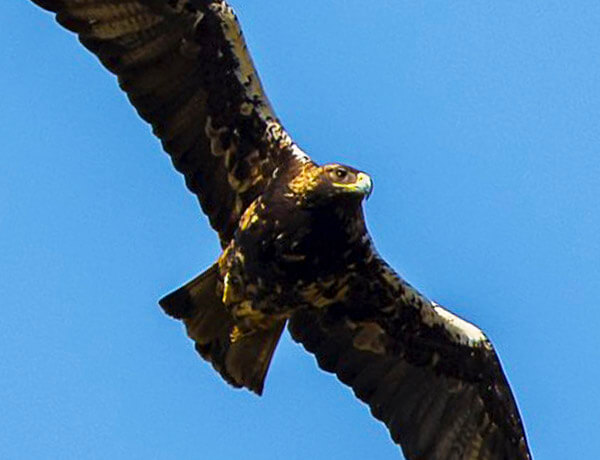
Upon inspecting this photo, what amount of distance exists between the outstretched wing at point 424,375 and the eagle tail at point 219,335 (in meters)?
0.35

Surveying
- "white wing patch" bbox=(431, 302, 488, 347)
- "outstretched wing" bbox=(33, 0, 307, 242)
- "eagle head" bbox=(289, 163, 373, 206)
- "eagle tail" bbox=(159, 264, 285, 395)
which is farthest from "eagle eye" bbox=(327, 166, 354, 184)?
"white wing patch" bbox=(431, 302, 488, 347)

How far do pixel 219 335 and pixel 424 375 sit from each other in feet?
5.81

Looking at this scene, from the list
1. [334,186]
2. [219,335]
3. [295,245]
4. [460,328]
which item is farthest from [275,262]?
[460,328]

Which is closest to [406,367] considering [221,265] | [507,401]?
[507,401]

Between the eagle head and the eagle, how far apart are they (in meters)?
0.01

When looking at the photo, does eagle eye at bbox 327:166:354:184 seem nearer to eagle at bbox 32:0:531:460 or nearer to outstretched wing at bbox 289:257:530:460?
eagle at bbox 32:0:531:460

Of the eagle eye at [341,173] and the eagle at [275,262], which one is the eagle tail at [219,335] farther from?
the eagle eye at [341,173]

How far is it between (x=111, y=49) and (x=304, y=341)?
2727mm

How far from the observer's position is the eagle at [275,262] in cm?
1452

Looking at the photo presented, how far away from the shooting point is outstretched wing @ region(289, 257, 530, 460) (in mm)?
15930

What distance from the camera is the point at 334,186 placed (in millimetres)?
14359

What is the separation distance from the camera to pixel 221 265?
1517cm

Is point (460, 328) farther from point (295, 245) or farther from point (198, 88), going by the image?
point (198, 88)

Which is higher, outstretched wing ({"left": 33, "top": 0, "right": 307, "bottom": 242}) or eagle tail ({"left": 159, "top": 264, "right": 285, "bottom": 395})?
outstretched wing ({"left": 33, "top": 0, "right": 307, "bottom": 242})
